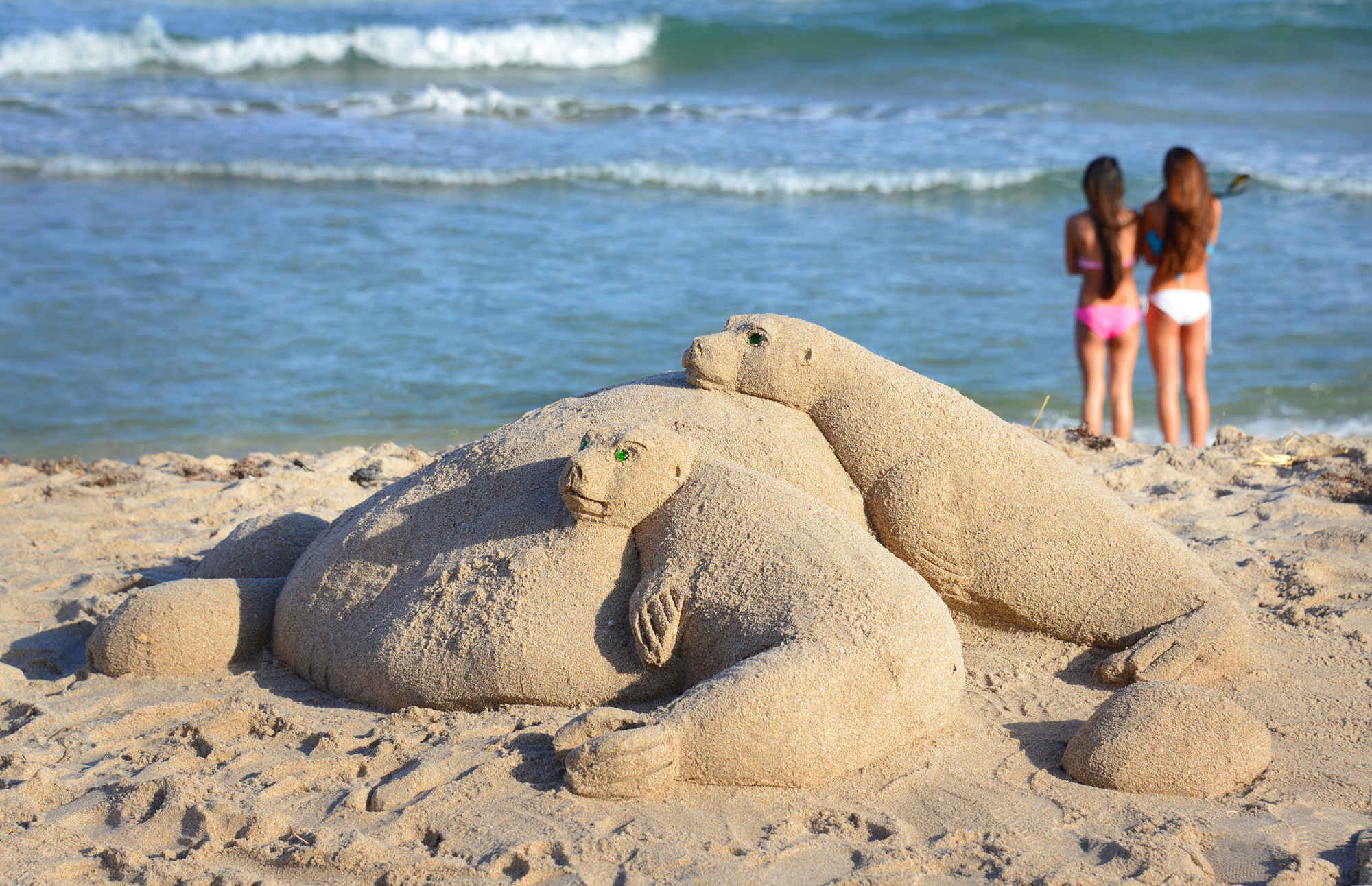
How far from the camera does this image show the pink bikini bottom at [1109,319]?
8.02 metres

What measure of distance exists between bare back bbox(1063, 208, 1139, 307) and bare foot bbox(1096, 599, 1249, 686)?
4.48 m

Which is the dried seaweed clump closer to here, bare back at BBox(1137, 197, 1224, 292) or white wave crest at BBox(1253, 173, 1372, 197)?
bare back at BBox(1137, 197, 1224, 292)

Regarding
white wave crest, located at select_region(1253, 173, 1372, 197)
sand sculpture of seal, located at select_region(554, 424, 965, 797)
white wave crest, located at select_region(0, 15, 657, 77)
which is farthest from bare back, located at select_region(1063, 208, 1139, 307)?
white wave crest, located at select_region(0, 15, 657, 77)

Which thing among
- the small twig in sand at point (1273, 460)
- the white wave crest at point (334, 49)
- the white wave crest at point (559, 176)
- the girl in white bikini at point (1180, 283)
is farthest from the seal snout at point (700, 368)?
the white wave crest at point (334, 49)

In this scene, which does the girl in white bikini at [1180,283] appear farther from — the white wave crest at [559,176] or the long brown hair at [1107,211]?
the white wave crest at [559,176]

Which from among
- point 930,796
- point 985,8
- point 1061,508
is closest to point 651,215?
point 1061,508

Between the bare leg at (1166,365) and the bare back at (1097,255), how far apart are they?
0.64 ft

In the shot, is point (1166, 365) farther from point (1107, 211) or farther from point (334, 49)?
point (334, 49)

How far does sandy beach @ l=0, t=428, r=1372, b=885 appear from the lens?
290cm

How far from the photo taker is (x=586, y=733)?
3129mm

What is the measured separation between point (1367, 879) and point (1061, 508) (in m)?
1.40

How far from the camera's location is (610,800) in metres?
3.08

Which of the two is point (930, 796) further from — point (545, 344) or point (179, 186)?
point (179, 186)

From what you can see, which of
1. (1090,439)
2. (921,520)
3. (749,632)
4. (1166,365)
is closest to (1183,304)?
(1166,365)
